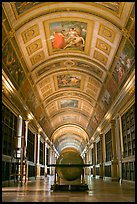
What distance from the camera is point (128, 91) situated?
14766 mm

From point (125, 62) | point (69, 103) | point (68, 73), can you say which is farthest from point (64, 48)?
point (69, 103)

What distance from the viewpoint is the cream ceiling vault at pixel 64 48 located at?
1302 centimetres

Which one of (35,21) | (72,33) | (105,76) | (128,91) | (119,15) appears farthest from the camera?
(105,76)

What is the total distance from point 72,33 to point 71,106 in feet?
55.7

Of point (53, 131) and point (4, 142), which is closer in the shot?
point (4, 142)

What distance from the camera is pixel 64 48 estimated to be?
58.4 feet

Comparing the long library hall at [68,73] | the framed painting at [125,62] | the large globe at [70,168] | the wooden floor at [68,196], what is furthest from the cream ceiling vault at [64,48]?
the wooden floor at [68,196]

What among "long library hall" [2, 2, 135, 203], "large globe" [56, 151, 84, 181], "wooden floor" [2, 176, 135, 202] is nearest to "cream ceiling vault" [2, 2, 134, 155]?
"long library hall" [2, 2, 135, 203]

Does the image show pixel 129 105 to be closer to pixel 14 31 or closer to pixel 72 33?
pixel 72 33

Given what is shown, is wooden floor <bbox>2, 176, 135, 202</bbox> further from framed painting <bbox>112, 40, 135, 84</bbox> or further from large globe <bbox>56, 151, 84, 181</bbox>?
framed painting <bbox>112, 40, 135, 84</bbox>

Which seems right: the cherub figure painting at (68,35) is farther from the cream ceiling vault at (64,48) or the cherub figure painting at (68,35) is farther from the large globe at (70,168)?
the large globe at (70,168)

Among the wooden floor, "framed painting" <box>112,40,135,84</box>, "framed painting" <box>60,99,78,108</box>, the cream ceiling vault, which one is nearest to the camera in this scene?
the wooden floor

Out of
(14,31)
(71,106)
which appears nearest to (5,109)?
(14,31)

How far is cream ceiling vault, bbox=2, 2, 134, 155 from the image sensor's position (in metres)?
13.0
